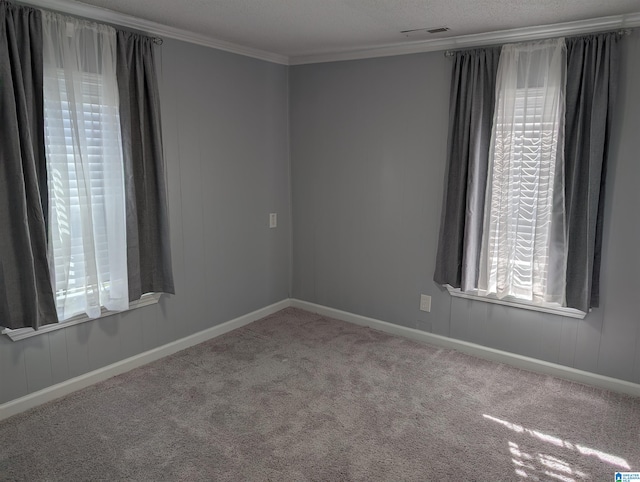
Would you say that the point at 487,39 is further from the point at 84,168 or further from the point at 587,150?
the point at 84,168

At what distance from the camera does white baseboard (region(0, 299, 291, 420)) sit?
9.00ft

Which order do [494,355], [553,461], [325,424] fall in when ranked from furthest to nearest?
[494,355] < [325,424] < [553,461]

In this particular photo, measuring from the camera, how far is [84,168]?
2801mm

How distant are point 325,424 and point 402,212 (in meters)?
1.82

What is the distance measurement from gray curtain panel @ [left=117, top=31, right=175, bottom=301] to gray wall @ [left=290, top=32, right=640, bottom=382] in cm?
146

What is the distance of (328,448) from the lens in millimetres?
2445

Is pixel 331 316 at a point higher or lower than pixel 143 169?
lower

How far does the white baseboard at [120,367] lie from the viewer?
2.74 meters

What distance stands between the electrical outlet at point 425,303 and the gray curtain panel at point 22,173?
262 centimetres

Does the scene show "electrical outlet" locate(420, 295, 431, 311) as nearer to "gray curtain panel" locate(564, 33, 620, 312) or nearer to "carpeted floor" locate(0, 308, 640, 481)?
"carpeted floor" locate(0, 308, 640, 481)

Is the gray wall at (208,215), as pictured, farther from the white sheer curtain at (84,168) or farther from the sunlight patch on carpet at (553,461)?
the sunlight patch on carpet at (553,461)

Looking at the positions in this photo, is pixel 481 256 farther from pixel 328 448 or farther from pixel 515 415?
pixel 328 448

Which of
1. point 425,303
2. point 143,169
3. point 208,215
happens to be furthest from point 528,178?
point 143,169

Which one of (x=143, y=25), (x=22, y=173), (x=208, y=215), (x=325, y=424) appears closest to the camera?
(x=22, y=173)
